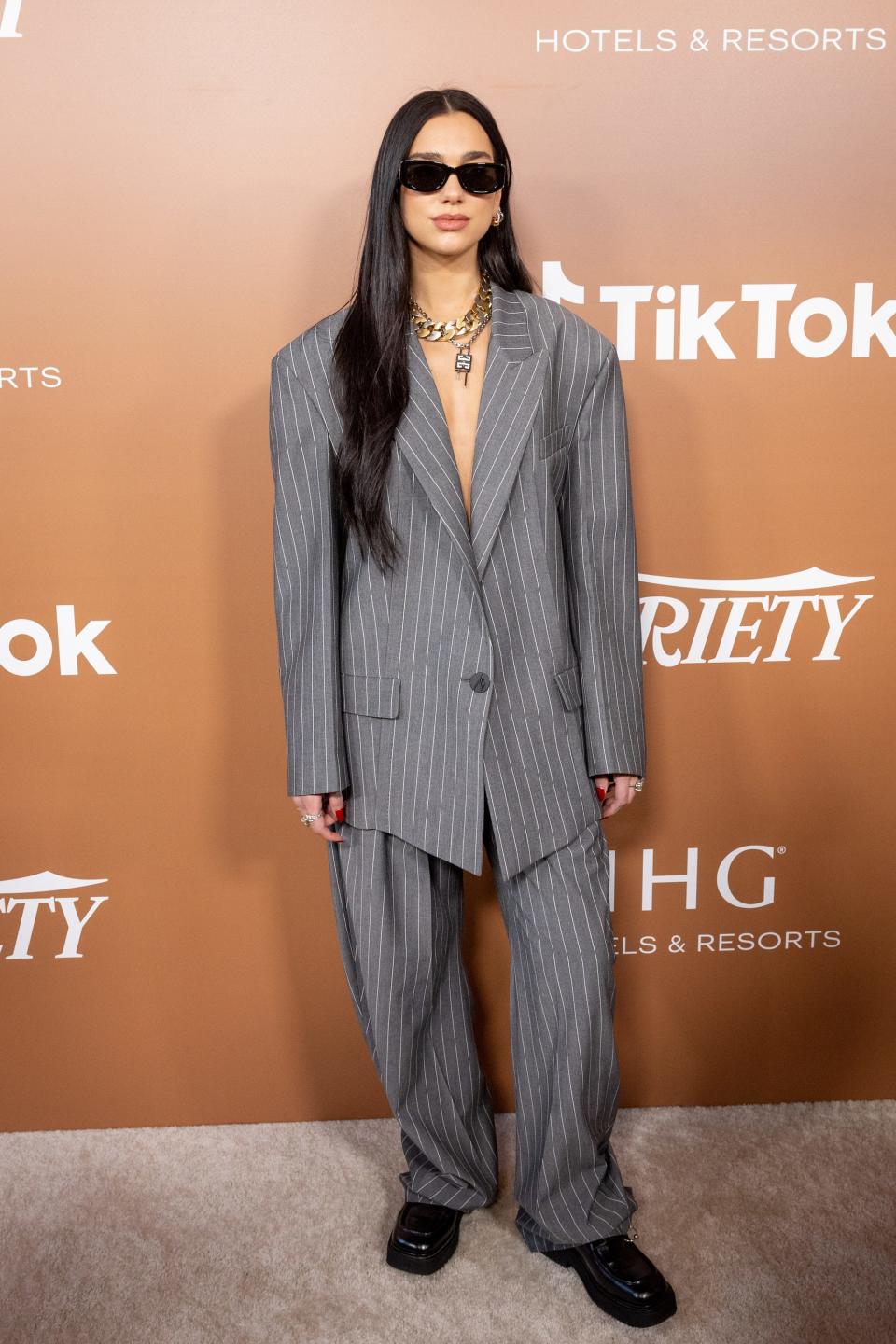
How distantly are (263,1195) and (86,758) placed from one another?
2.75 ft

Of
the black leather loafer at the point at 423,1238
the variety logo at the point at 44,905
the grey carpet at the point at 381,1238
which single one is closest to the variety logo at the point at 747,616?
the grey carpet at the point at 381,1238

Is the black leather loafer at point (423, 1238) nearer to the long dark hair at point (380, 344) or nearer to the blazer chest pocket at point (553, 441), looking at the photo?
the long dark hair at point (380, 344)

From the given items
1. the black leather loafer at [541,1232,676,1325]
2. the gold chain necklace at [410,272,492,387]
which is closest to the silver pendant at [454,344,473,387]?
the gold chain necklace at [410,272,492,387]

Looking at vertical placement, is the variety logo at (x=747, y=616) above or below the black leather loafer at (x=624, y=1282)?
above

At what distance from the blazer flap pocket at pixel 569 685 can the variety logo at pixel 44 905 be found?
1.00m

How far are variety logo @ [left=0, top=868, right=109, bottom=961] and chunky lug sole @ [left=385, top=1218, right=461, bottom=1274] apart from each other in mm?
806

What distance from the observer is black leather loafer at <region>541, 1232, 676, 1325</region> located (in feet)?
5.65

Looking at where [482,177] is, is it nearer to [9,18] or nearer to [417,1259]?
[9,18]

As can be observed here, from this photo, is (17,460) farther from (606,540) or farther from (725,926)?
(725,926)

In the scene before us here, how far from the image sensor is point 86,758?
82.3 inches

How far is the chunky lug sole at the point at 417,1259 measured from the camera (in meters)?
1.84

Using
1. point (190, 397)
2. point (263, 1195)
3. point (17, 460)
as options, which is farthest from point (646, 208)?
point (263, 1195)

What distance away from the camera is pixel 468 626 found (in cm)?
159

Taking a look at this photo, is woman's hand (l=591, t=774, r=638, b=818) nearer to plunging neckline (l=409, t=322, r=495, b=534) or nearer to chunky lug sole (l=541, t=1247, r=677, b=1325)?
plunging neckline (l=409, t=322, r=495, b=534)
